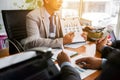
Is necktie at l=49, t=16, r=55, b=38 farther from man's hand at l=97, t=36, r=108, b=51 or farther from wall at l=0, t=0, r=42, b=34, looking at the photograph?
wall at l=0, t=0, r=42, b=34

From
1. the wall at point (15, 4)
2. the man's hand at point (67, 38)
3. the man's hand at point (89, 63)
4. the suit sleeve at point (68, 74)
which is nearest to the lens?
the suit sleeve at point (68, 74)

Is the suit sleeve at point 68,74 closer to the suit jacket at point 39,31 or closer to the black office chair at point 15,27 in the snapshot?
the suit jacket at point 39,31

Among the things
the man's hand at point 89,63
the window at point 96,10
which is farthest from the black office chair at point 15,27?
the window at point 96,10

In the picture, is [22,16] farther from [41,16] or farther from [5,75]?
[5,75]

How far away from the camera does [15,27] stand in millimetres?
1874

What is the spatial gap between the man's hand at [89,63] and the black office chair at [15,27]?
2.48 ft

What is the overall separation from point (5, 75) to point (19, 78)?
6 centimetres

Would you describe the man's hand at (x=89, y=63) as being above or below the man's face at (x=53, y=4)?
below

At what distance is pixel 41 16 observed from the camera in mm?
1708

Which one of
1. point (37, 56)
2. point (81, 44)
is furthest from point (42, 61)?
point (81, 44)

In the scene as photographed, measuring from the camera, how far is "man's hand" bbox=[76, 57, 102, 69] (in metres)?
1.19

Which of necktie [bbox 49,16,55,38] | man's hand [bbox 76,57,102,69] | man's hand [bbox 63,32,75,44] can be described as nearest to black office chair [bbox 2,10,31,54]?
necktie [bbox 49,16,55,38]

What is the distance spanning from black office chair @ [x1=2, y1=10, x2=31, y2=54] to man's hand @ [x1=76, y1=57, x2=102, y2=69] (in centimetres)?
76

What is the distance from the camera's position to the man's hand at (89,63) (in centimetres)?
119
